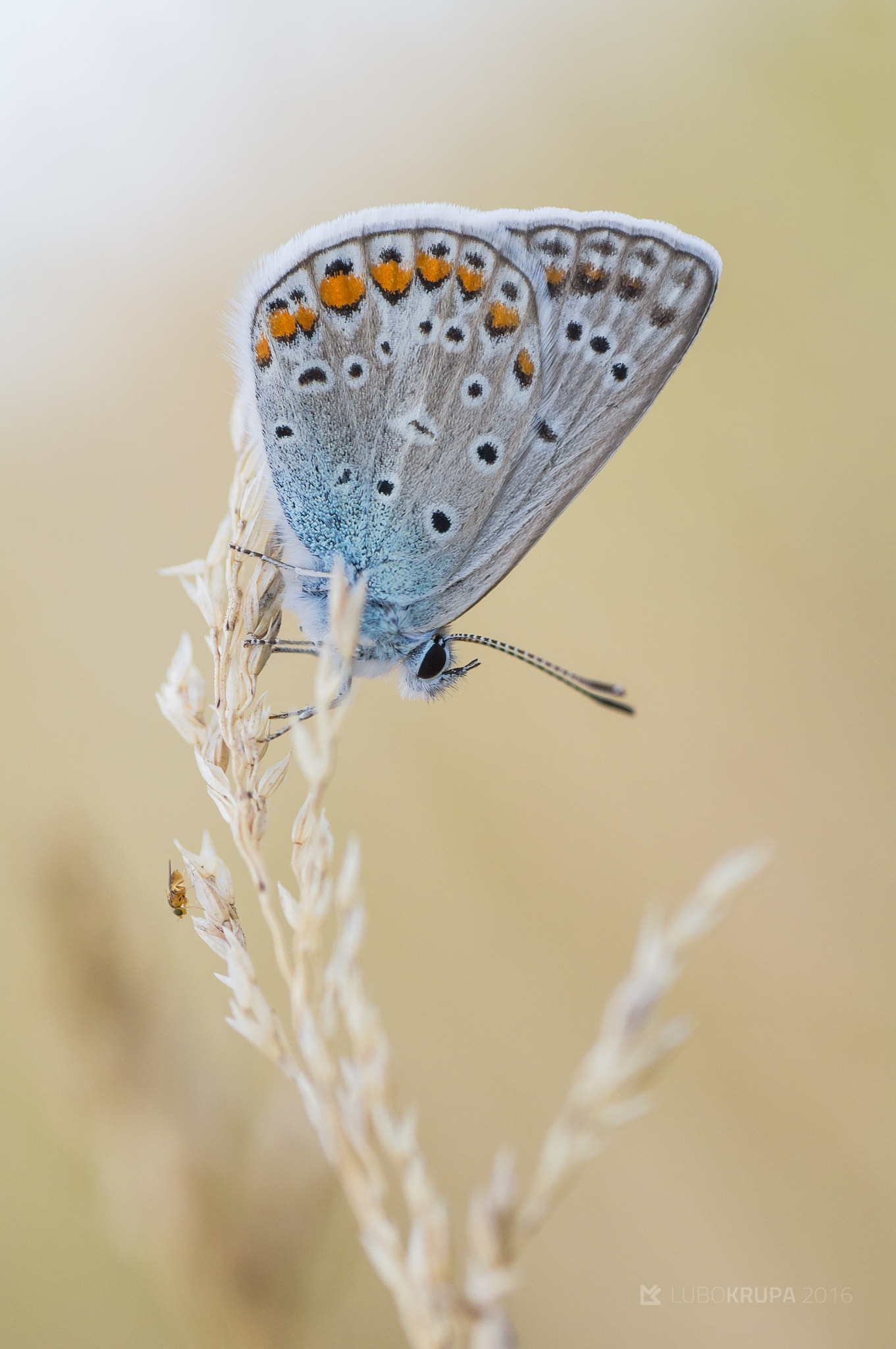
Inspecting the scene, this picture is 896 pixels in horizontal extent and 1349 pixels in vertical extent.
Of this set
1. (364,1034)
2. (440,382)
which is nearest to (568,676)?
(440,382)

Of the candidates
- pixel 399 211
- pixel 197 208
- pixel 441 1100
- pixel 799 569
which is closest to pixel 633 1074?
pixel 399 211

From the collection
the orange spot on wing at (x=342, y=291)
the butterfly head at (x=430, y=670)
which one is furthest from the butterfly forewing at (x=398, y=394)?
the butterfly head at (x=430, y=670)

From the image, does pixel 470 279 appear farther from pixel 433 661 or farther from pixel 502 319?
pixel 433 661

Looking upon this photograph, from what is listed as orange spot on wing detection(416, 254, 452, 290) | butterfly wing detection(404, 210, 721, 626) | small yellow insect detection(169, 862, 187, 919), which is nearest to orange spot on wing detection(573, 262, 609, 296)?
butterfly wing detection(404, 210, 721, 626)

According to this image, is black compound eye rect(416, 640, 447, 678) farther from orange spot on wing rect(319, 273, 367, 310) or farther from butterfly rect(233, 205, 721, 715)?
orange spot on wing rect(319, 273, 367, 310)

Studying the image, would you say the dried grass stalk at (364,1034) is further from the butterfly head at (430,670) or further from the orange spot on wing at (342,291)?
the orange spot on wing at (342,291)
